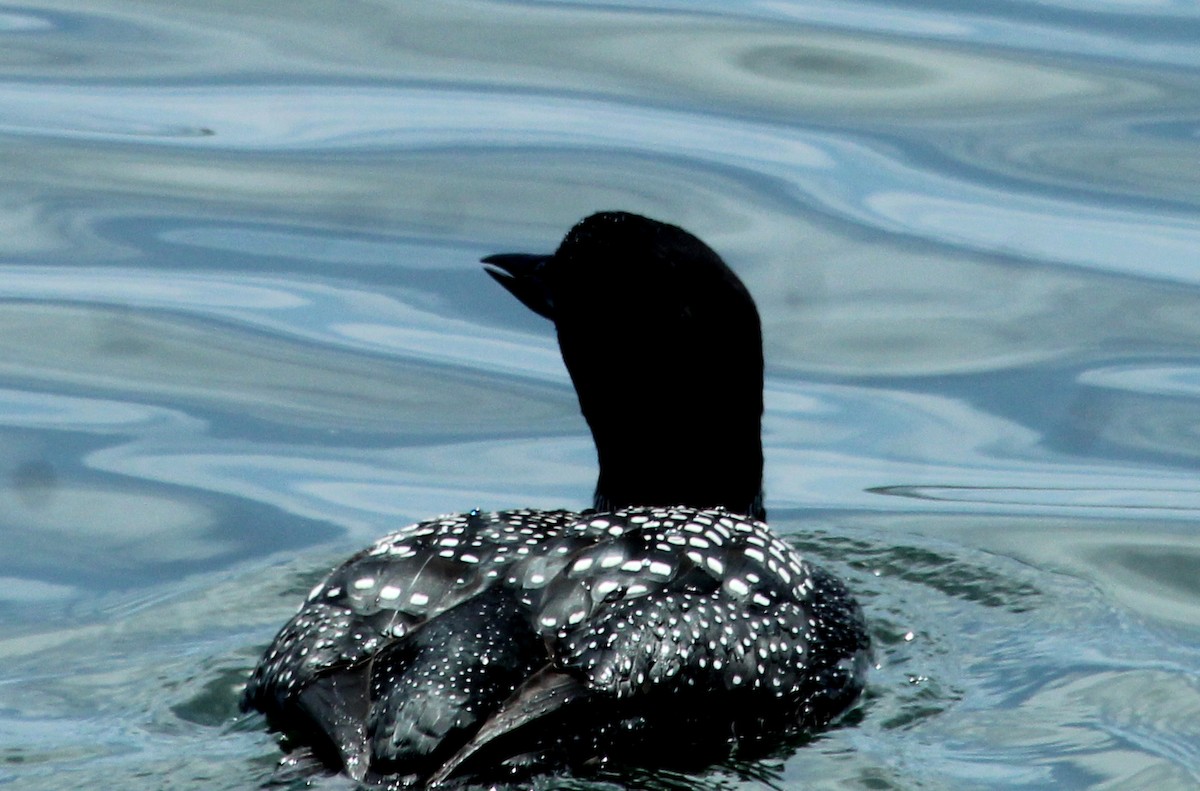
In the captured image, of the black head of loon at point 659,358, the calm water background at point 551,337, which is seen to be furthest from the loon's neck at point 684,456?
the calm water background at point 551,337

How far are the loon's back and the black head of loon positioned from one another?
631 mm

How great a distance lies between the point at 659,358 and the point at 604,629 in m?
1.33

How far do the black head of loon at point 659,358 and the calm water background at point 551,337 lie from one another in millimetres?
654

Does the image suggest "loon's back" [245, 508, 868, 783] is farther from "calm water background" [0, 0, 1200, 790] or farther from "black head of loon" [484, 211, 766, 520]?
"black head of loon" [484, 211, 766, 520]

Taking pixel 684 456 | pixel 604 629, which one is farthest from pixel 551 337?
pixel 604 629

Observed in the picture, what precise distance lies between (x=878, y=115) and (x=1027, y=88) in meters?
0.76

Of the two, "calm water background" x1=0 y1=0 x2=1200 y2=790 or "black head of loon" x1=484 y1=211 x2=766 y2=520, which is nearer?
"calm water background" x1=0 y1=0 x2=1200 y2=790

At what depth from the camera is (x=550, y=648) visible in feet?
16.3

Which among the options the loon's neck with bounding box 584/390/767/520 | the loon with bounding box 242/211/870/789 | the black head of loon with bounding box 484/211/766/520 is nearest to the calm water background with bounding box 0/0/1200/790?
the loon with bounding box 242/211/870/789

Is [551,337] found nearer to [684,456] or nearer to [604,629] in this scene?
[684,456]

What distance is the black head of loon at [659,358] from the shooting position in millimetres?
6090

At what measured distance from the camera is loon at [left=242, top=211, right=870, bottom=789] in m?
4.78

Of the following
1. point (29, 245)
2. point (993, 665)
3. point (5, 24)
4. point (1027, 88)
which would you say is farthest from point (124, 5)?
point (993, 665)

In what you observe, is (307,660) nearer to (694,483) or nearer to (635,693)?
(635,693)
